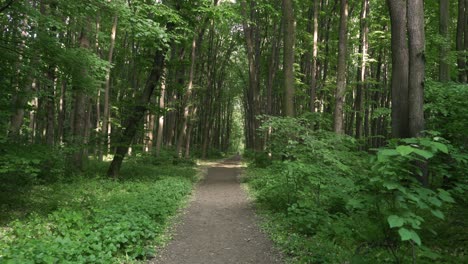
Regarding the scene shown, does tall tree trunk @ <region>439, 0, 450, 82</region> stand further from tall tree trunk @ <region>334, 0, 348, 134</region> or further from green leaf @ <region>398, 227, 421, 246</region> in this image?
green leaf @ <region>398, 227, 421, 246</region>

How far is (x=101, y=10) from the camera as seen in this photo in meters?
8.70

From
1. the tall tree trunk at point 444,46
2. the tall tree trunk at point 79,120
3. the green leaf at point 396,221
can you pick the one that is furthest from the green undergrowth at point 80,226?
the tall tree trunk at point 444,46

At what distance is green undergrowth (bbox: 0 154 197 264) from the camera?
502cm

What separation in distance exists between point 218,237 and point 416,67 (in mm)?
5221

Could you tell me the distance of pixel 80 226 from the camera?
260 inches

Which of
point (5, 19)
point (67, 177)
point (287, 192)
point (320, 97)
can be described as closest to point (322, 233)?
point (287, 192)

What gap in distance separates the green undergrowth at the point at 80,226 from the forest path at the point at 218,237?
1.58 feet

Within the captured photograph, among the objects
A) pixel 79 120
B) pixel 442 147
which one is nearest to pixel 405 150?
pixel 442 147

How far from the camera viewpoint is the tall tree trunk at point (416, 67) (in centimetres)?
547

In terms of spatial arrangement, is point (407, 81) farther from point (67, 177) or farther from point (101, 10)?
point (67, 177)

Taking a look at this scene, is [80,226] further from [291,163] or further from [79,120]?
[79,120]

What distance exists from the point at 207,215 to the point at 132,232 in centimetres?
362

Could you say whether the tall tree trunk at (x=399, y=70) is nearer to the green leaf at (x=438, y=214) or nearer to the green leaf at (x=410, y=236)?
the green leaf at (x=438, y=214)

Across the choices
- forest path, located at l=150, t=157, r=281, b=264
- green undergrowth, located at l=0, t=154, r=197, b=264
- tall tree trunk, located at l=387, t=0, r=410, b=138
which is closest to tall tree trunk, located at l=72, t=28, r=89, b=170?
green undergrowth, located at l=0, t=154, r=197, b=264
